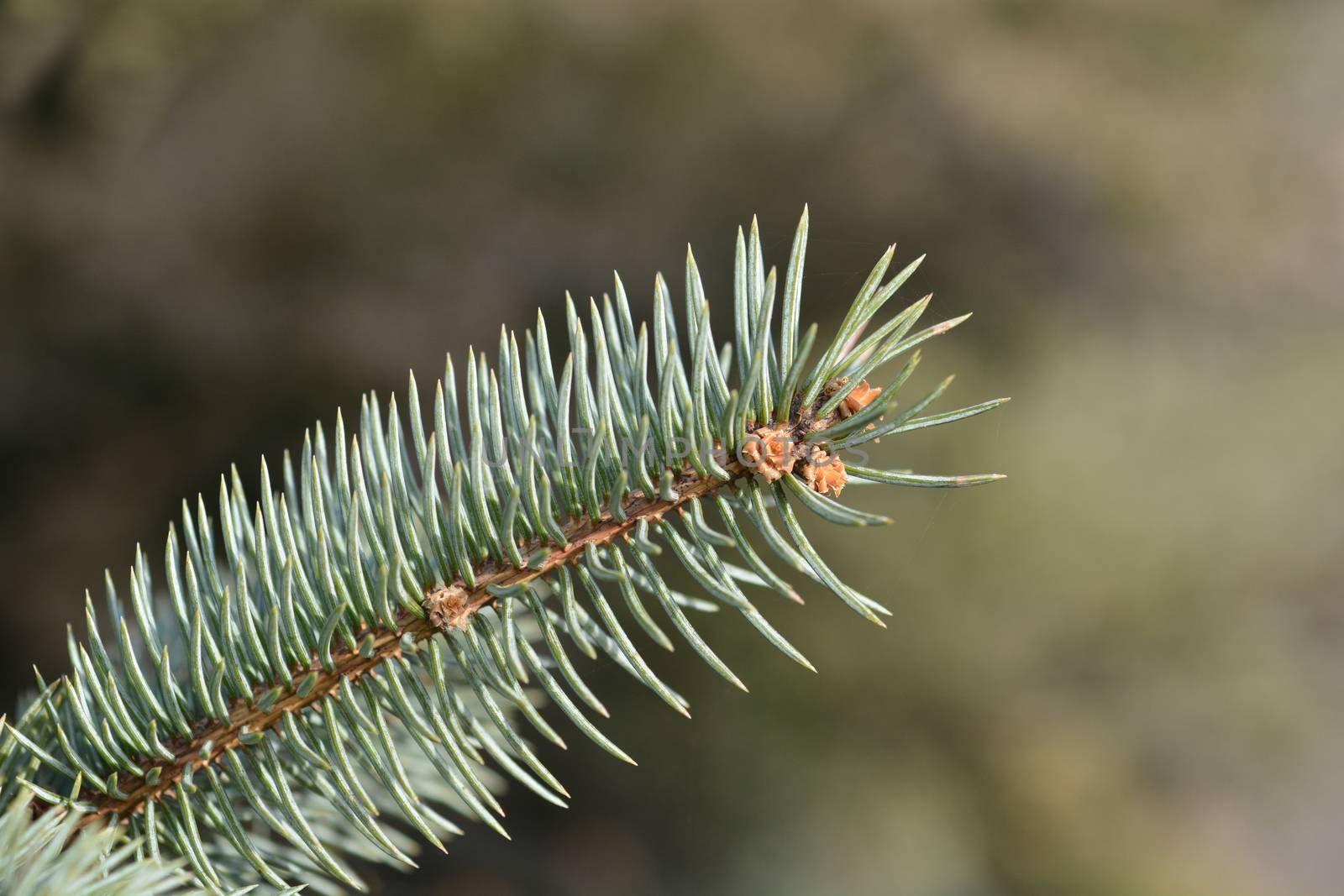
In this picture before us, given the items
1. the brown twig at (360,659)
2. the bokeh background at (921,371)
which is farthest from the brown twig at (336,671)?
the bokeh background at (921,371)

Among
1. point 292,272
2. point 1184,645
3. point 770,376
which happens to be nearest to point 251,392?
point 292,272

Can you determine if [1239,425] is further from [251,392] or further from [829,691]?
[251,392]

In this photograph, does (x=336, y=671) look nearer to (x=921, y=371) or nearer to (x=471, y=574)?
(x=471, y=574)

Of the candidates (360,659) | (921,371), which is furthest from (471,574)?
(921,371)

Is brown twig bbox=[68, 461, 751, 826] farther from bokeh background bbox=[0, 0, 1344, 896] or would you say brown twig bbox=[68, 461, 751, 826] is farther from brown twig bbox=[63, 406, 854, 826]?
bokeh background bbox=[0, 0, 1344, 896]

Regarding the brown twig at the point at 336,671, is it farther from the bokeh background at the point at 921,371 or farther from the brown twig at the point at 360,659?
the bokeh background at the point at 921,371

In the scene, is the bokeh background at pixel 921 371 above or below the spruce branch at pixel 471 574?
above

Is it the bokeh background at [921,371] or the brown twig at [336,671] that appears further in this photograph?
the bokeh background at [921,371]

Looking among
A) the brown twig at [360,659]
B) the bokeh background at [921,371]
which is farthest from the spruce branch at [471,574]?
the bokeh background at [921,371]

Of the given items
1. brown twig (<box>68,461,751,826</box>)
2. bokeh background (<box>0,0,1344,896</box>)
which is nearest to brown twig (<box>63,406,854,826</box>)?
brown twig (<box>68,461,751,826</box>)
